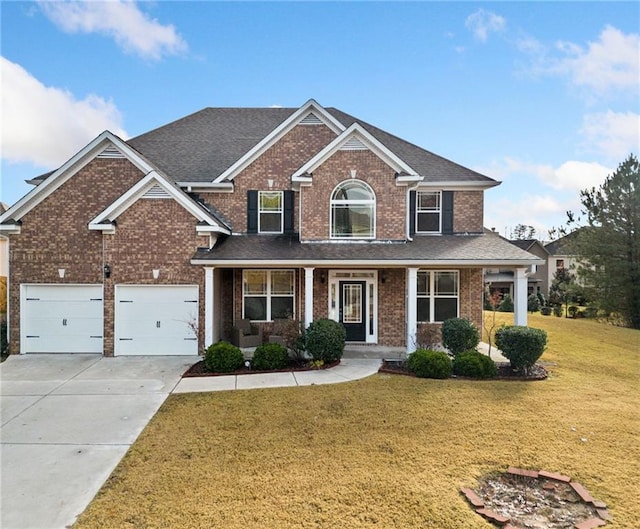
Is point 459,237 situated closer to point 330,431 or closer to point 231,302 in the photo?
point 231,302

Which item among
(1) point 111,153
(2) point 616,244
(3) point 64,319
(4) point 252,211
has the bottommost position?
(3) point 64,319

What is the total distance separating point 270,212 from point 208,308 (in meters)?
4.41

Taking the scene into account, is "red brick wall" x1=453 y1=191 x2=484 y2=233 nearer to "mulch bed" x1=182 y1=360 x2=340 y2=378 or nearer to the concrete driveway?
"mulch bed" x1=182 y1=360 x2=340 y2=378

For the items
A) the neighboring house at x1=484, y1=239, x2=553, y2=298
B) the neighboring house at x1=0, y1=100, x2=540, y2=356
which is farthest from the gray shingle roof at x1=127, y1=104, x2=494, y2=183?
the neighboring house at x1=484, y1=239, x2=553, y2=298

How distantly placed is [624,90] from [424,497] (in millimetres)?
16602

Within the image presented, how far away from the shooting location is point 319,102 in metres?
13.4

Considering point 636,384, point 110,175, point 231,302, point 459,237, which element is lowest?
point 636,384

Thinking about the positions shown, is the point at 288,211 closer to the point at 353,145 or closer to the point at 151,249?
the point at 353,145

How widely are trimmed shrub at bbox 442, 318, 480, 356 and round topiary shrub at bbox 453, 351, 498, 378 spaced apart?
867mm

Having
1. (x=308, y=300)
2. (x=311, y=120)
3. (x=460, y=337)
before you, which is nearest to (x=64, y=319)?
(x=308, y=300)

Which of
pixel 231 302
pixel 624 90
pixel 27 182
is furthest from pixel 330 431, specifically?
pixel 624 90

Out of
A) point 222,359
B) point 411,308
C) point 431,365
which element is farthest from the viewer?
point 411,308

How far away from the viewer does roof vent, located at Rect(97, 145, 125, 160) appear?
1142 cm

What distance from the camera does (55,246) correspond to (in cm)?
1114
